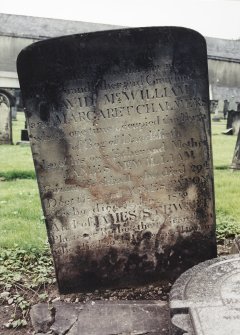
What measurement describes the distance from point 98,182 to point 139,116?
0.61 meters

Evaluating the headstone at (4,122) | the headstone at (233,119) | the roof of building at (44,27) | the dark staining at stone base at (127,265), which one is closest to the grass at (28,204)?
the dark staining at stone base at (127,265)

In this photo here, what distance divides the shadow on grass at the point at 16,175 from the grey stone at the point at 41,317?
4297 millimetres

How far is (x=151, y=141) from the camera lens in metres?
3.02

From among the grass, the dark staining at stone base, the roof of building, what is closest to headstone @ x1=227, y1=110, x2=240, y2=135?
the grass

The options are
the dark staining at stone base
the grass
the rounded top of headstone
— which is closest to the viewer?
the rounded top of headstone

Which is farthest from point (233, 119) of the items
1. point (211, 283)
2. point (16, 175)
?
point (211, 283)

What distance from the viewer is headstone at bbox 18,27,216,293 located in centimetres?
283

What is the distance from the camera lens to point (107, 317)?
2.74 metres

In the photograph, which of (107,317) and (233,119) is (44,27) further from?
(107,317)

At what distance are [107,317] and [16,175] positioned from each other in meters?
4.79

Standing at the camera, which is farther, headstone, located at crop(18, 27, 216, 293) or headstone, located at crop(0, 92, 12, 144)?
headstone, located at crop(0, 92, 12, 144)

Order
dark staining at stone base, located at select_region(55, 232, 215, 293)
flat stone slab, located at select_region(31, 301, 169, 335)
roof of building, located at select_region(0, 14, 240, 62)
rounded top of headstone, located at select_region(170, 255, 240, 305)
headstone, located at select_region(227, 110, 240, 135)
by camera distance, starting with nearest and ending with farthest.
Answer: rounded top of headstone, located at select_region(170, 255, 240, 305) → flat stone slab, located at select_region(31, 301, 169, 335) → dark staining at stone base, located at select_region(55, 232, 215, 293) → headstone, located at select_region(227, 110, 240, 135) → roof of building, located at select_region(0, 14, 240, 62)

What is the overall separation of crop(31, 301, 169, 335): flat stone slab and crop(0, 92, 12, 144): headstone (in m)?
8.90

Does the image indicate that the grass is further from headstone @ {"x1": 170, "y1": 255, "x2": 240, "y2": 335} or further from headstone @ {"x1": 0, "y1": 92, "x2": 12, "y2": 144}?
headstone @ {"x1": 0, "y1": 92, "x2": 12, "y2": 144}
